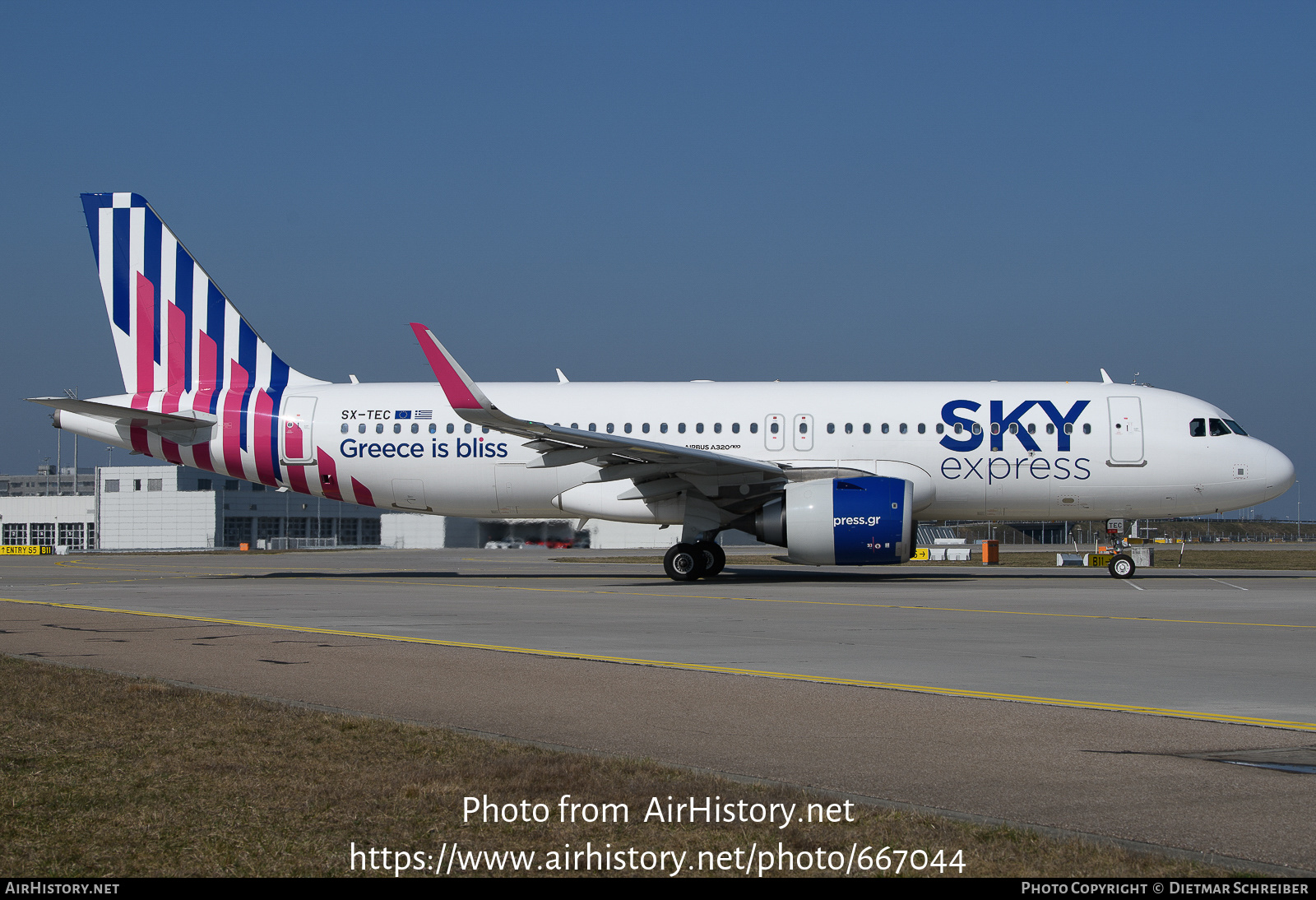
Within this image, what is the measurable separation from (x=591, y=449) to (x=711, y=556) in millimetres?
3488

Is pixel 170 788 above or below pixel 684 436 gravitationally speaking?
below

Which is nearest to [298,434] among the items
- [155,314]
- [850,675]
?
[155,314]

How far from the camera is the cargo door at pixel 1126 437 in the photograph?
23266 millimetres

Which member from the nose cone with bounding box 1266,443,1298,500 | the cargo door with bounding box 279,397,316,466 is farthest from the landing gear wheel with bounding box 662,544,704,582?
the nose cone with bounding box 1266,443,1298,500

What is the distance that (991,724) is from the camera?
7227 mm

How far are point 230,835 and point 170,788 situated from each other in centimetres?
98

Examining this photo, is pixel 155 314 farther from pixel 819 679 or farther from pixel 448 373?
pixel 819 679

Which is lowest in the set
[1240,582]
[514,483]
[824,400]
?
[1240,582]

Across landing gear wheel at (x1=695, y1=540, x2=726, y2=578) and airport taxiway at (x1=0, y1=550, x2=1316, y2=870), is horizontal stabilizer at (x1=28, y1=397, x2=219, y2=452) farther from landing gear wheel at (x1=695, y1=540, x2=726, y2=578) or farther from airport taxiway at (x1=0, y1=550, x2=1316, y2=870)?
landing gear wheel at (x1=695, y1=540, x2=726, y2=578)

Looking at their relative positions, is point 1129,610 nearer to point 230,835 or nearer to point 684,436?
point 684,436

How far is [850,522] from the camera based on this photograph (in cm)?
2097

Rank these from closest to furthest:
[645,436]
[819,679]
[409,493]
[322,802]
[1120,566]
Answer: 1. [322,802]
2. [819,679]
3. [1120,566]
4. [645,436]
5. [409,493]

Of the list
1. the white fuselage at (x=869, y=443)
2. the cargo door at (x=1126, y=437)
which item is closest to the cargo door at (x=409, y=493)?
the white fuselage at (x=869, y=443)
